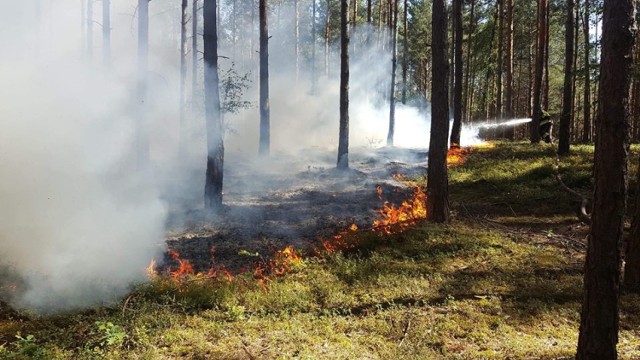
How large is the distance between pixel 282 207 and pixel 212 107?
367 centimetres

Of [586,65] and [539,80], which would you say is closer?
[586,65]

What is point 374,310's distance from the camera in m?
6.40

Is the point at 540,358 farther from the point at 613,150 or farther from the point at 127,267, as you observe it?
the point at 127,267

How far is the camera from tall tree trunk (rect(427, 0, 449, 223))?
9680 millimetres

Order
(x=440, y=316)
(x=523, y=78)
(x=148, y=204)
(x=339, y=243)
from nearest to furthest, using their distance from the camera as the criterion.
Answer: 1. (x=440, y=316)
2. (x=339, y=243)
3. (x=148, y=204)
4. (x=523, y=78)

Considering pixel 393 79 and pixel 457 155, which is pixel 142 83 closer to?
pixel 457 155

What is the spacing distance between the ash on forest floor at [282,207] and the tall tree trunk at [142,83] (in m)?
3.31

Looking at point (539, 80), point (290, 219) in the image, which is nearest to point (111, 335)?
point (290, 219)

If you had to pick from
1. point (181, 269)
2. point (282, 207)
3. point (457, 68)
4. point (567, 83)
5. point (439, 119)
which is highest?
point (457, 68)

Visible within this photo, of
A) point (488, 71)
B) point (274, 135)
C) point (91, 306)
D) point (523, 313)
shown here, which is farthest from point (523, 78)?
point (91, 306)

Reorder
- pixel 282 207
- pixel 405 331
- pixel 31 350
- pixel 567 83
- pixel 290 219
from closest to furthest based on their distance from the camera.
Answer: pixel 31 350
pixel 405 331
pixel 290 219
pixel 282 207
pixel 567 83

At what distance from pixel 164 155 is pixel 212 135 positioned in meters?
10.7

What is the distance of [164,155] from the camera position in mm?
21828

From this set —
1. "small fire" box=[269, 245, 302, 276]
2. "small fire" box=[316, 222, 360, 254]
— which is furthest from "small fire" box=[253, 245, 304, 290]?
"small fire" box=[316, 222, 360, 254]
